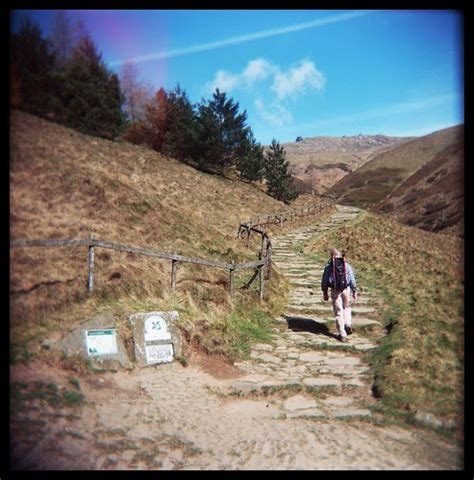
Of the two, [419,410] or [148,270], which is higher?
[148,270]

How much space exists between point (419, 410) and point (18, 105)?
669cm

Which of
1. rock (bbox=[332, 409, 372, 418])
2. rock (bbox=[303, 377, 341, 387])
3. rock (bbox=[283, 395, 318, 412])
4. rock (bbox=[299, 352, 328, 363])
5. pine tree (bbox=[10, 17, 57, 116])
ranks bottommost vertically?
rock (bbox=[283, 395, 318, 412])

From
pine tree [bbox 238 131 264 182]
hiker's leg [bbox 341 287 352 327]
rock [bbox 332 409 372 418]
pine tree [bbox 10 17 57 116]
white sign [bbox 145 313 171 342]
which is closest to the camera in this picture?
pine tree [bbox 10 17 57 116]

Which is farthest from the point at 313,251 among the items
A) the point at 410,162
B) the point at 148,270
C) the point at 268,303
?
the point at 410,162

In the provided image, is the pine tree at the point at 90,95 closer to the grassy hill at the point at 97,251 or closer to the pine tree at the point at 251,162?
the grassy hill at the point at 97,251

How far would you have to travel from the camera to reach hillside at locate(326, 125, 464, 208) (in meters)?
67.9

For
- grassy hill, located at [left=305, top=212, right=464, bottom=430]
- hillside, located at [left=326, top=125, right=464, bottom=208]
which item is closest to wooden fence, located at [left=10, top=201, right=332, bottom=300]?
grassy hill, located at [left=305, top=212, right=464, bottom=430]

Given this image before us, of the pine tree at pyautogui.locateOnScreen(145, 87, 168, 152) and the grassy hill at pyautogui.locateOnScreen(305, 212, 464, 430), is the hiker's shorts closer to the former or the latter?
the grassy hill at pyautogui.locateOnScreen(305, 212, 464, 430)

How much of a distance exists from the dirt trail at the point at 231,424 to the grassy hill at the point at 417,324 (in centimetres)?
48

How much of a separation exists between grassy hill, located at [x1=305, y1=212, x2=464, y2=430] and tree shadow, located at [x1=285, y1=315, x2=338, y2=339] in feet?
4.40

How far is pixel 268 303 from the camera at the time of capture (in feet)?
35.3
